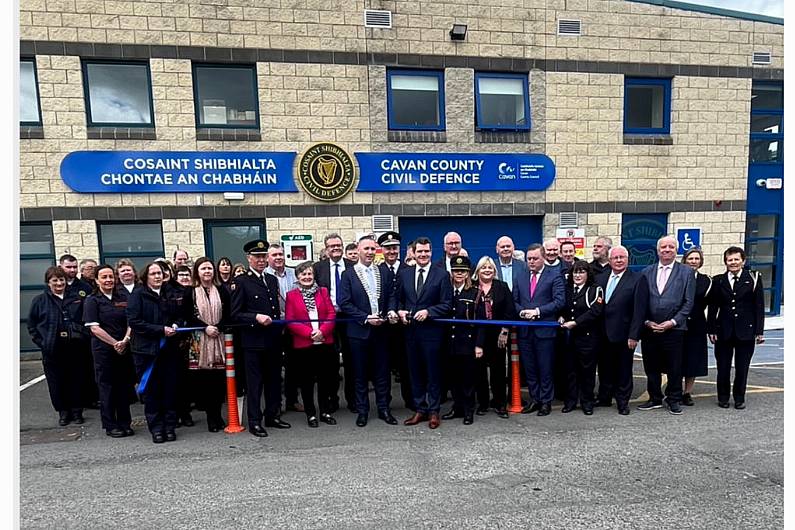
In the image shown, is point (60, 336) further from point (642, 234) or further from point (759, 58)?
point (759, 58)

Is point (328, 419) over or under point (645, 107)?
under

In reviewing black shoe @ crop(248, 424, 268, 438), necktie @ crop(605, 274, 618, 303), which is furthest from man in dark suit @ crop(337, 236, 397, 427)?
necktie @ crop(605, 274, 618, 303)

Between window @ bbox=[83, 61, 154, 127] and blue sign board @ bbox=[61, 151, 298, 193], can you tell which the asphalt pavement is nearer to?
blue sign board @ bbox=[61, 151, 298, 193]

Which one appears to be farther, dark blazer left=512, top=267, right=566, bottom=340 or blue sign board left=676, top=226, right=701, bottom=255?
blue sign board left=676, top=226, right=701, bottom=255

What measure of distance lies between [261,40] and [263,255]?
6.25m

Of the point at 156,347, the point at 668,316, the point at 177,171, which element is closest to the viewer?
the point at 156,347

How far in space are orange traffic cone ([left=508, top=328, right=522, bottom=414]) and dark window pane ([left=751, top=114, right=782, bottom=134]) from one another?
10.6 metres

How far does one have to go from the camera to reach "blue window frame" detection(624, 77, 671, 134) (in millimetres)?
10633

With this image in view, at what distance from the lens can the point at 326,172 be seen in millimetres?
9508

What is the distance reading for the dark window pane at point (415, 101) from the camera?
9.81 meters

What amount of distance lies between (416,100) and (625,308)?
6.78 metres

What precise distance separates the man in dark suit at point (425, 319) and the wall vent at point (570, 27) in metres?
8.12

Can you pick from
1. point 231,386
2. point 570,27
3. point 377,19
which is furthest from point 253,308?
point 570,27

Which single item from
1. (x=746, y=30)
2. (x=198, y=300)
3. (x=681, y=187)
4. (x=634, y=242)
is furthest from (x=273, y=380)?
(x=746, y=30)
